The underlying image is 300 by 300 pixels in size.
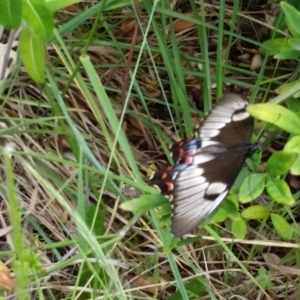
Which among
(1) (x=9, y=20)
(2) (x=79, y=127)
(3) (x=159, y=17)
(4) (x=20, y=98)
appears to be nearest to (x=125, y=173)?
(2) (x=79, y=127)

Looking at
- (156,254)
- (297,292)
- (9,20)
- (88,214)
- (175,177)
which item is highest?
(9,20)

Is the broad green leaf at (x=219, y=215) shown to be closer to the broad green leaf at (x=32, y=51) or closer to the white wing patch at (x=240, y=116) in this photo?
the white wing patch at (x=240, y=116)

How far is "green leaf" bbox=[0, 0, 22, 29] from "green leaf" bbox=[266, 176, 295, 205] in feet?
2.09

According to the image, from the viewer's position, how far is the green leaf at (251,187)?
1.45 metres

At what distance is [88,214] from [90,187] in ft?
0.36

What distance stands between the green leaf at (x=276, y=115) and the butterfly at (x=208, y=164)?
0.16 m

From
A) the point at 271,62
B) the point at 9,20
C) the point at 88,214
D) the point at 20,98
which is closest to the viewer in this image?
the point at 9,20

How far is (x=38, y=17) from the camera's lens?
144cm

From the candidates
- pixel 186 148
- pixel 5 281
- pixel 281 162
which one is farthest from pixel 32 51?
pixel 281 162

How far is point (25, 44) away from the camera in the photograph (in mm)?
1576

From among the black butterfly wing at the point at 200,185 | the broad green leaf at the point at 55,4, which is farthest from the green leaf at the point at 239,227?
the broad green leaf at the point at 55,4

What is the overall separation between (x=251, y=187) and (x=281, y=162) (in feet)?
0.29

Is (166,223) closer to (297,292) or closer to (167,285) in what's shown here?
(167,285)

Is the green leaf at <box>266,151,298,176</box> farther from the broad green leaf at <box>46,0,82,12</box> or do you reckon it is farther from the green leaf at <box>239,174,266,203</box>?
the broad green leaf at <box>46,0,82,12</box>
